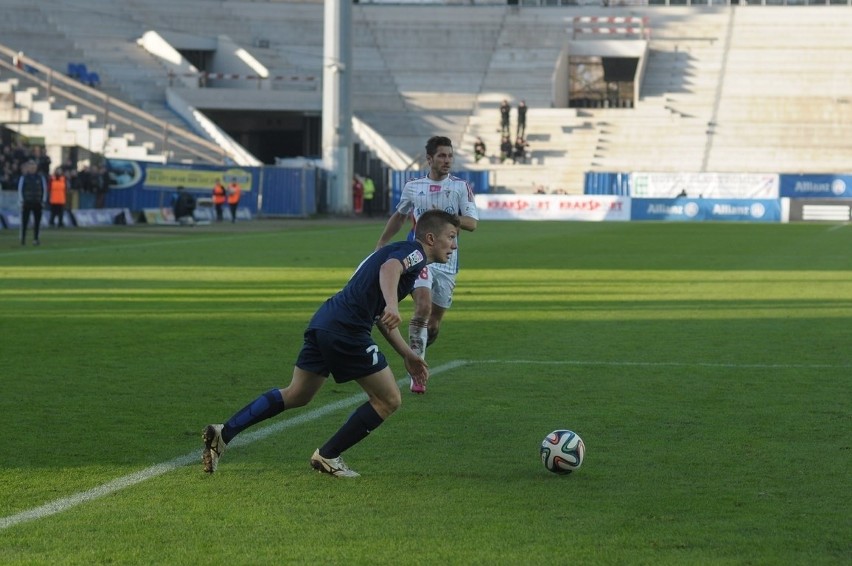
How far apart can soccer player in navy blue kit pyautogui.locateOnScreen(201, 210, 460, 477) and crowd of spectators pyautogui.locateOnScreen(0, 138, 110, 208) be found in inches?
1394

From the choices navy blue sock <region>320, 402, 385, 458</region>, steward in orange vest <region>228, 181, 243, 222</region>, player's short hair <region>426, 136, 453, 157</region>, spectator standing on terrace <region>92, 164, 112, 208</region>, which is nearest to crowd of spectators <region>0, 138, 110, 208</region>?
spectator standing on terrace <region>92, 164, 112, 208</region>

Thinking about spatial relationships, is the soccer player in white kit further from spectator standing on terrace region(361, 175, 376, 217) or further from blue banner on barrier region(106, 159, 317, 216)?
spectator standing on terrace region(361, 175, 376, 217)

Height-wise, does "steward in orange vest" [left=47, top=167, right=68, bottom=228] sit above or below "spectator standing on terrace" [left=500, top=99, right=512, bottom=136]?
below

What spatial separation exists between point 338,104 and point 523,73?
1945 centimetres

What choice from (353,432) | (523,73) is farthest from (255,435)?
(523,73)

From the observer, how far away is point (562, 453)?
7.52m

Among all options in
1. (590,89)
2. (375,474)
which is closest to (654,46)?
(590,89)

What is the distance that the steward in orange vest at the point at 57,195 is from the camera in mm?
37312

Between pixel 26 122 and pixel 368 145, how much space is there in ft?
58.7

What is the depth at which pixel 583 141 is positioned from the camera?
65.7 meters

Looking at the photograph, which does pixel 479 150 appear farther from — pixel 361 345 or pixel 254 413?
pixel 361 345

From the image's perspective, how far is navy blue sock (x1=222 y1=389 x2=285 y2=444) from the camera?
24.6 feet

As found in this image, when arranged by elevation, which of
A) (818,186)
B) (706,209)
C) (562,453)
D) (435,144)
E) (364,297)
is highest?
(435,144)

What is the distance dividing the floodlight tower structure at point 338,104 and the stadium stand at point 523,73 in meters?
8.38
